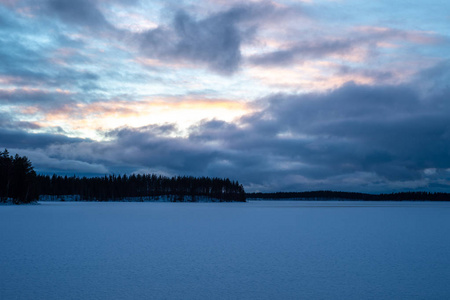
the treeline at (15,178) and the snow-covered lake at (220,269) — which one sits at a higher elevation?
the treeline at (15,178)

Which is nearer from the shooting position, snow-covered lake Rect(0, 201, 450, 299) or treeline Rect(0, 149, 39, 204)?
snow-covered lake Rect(0, 201, 450, 299)

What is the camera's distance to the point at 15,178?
302ft

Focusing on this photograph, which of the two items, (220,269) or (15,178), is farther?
(15,178)

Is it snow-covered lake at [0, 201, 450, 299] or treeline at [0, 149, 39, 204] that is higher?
treeline at [0, 149, 39, 204]

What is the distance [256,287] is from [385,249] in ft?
42.1

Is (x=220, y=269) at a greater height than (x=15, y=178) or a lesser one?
lesser

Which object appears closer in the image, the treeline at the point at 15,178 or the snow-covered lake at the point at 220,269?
the snow-covered lake at the point at 220,269

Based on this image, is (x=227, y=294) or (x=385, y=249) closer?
(x=227, y=294)

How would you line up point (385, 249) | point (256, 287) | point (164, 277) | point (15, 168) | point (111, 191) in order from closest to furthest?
point (256, 287) < point (164, 277) < point (385, 249) < point (15, 168) < point (111, 191)

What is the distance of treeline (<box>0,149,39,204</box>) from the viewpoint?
91.4 metres

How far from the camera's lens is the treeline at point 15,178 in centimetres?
9143

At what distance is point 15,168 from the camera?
92.8 meters

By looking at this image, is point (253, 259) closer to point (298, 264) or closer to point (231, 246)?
point (298, 264)

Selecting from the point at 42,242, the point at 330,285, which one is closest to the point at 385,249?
the point at 330,285
